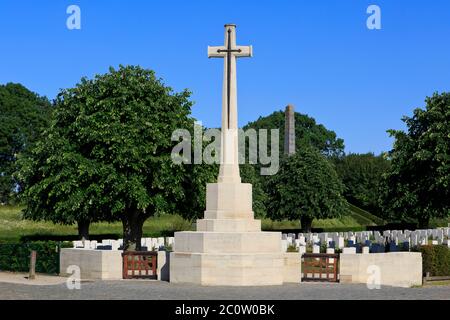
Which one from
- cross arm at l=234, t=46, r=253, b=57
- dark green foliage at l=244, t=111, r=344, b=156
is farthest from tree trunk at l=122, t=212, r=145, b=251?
dark green foliage at l=244, t=111, r=344, b=156

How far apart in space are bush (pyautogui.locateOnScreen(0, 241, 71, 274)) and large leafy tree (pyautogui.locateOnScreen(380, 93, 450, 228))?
2443 centimetres

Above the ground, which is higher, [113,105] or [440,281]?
[113,105]

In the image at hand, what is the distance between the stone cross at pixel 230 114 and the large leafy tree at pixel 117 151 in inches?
513

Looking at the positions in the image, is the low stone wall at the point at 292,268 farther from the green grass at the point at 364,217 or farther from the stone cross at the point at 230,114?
the green grass at the point at 364,217

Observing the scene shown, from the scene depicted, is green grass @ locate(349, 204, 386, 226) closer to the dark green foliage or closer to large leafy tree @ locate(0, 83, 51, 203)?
the dark green foliage

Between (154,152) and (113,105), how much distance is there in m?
3.50

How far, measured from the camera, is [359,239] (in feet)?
186

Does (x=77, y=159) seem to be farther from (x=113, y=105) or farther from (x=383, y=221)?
(x=383, y=221)

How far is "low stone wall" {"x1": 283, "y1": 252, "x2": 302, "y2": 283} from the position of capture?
1102 inches

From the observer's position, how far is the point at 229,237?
26469 millimetres

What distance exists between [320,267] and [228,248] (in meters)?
3.85

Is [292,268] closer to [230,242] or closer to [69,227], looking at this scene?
[230,242]
